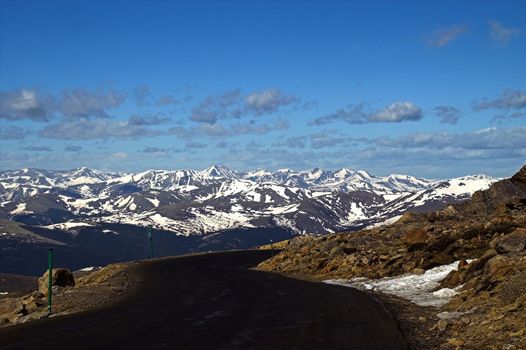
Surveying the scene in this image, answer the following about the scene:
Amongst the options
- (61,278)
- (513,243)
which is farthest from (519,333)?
(61,278)

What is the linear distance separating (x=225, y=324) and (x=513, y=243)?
17314mm

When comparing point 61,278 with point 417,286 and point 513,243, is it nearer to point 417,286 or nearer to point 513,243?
point 417,286

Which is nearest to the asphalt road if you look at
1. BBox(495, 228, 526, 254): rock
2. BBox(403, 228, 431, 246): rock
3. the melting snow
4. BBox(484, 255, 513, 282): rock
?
the melting snow

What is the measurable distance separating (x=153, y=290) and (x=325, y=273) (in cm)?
1661

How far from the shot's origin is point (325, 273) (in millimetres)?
47562

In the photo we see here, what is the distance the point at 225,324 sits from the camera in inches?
874

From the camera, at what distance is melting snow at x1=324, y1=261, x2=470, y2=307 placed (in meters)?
28.9

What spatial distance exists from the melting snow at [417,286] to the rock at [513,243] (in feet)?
11.0

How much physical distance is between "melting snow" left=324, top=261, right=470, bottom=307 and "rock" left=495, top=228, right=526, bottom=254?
11.0ft

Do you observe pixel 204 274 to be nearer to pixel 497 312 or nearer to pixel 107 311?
pixel 107 311

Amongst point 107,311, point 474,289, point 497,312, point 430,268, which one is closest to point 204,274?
point 430,268

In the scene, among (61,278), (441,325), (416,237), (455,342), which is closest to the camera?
(455,342)

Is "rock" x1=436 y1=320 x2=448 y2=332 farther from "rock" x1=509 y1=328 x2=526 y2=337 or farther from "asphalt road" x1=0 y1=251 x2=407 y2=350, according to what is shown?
"rock" x1=509 y1=328 x2=526 y2=337

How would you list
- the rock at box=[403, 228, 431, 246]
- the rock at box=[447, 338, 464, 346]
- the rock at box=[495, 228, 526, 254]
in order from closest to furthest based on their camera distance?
the rock at box=[447, 338, 464, 346] < the rock at box=[495, 228, 526, 254] < the rock at box=[403, 228, 431, 246]
